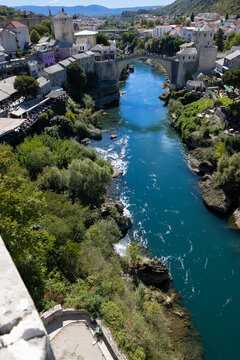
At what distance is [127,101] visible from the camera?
5259 centimetres

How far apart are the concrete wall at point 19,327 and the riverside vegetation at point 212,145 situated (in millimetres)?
22658

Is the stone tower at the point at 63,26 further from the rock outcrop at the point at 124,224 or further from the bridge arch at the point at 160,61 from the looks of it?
the rock outcrop at the point at 124,224

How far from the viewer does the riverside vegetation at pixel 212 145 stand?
974 inches

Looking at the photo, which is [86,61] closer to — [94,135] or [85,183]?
[94,135]

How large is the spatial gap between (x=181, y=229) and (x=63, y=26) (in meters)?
54.1

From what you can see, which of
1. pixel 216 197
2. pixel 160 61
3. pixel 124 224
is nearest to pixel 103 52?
pixel 160 61

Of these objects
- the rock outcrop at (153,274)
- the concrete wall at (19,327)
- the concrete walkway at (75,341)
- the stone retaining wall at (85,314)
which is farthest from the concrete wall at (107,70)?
the concrete wall at (19,327)

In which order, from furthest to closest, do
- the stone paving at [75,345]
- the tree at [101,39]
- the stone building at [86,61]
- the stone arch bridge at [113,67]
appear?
A: 1. the tree at [101,39]
2. the stone arch bridge at [113,67]
3. the stone building at [86,61]
4. the stone paving at [75,345]

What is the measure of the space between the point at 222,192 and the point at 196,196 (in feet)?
8.19

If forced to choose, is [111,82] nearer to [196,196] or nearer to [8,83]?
[8,83]

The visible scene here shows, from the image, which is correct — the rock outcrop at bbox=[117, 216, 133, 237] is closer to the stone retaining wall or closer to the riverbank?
the riverbank

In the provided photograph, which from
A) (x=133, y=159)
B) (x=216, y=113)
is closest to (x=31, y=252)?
(x=133, y=159)

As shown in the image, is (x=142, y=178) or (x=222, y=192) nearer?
(x=222, y=192)

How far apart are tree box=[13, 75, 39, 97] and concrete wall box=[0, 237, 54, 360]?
3371cm
